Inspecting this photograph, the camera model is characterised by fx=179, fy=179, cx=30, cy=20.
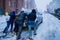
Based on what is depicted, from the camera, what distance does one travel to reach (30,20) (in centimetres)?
996

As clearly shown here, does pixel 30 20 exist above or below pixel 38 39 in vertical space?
above

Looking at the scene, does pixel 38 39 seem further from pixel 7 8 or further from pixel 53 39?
pixel 7 8

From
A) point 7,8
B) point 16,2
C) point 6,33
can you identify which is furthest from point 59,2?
point 6,33

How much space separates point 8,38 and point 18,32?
127cm

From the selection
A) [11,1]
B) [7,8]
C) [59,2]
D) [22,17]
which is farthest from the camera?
[59,2]

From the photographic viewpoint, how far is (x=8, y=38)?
10375 mm

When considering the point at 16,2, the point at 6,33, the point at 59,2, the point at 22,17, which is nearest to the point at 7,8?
the point at 16,2

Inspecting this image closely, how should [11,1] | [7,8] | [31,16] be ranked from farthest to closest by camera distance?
1. [11,1]
2. [7,8]
3. [31,16]

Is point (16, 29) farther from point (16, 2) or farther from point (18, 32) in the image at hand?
point (16, 2)

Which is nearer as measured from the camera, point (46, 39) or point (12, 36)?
point (46, 39)

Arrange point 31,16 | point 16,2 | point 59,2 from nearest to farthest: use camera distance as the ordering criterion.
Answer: point 31,16
point 16,2
point 59,2

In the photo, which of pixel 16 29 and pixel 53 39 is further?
pixel 53 39

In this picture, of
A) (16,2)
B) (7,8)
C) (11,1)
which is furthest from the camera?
(16,2)

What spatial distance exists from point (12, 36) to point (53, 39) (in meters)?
2.52
